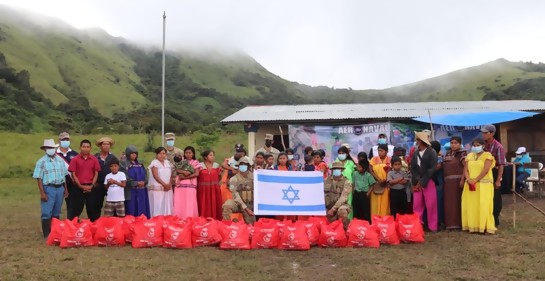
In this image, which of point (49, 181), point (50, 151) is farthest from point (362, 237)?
point (50, 151)

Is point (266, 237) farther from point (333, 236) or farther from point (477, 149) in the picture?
point (477, 149)

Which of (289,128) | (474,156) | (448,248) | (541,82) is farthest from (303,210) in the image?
(541,82)

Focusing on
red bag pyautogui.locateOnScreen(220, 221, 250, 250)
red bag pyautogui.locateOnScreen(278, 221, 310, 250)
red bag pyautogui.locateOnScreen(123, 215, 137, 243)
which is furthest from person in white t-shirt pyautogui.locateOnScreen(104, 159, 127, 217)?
red bag pyautogui.locateOnScreen(278, 221, 310, 250)

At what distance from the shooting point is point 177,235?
672cm

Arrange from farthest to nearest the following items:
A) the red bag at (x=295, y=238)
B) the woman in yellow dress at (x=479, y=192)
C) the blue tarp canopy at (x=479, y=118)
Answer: the blue tarp canopy at (x=479, y=118) < the woman in yellow dress at (x=479, y=192) < the red bag at (x=295, y=238)

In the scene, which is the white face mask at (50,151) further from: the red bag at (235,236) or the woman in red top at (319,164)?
the woman in red top at (319,164)

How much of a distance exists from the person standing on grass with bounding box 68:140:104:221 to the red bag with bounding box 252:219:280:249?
2861 mm

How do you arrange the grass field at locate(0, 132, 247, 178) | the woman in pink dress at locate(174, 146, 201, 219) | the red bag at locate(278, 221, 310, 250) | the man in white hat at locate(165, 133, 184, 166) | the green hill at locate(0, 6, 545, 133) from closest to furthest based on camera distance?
the red bag at locate(278, 221, 310, 250) → the woman in pink dress at locate(174, 146, 201, 219) → the man in white hat at locate(165, 133, 184, 166) → the grass field at locate(0, 132, 247, 178) → the green hill at locate(0, 6, 545, 133)

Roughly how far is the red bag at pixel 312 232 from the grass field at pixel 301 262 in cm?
24

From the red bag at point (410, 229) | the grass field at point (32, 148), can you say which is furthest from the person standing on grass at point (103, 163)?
the grass field at point (32, 148)

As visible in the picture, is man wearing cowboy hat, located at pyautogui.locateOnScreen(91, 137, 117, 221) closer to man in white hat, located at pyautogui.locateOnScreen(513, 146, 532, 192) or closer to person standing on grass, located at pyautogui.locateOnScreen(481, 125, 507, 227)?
person standing on grass, located at pyautogui.locateOnScreen(481, 125, 507, 227)

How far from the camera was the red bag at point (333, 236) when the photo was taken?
6.79 m

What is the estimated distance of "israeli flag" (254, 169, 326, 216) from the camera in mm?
7531

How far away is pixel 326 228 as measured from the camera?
Answer: 6.88m
